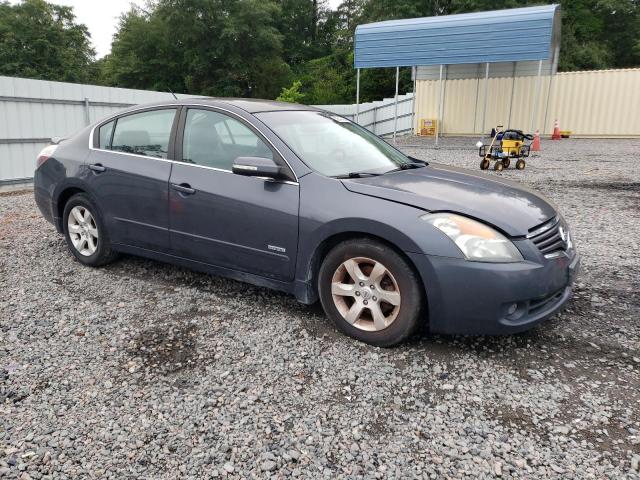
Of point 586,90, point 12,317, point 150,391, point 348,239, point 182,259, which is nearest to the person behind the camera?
point 150,391

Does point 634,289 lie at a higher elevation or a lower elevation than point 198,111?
lower

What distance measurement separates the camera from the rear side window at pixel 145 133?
4.29m

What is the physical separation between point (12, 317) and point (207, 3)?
38.6 m

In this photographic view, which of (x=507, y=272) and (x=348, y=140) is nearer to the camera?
(x=507, y=272)

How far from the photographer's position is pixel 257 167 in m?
3.53

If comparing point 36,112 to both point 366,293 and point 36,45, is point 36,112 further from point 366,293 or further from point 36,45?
point 36,45

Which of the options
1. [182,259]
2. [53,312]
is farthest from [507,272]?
[53,312]

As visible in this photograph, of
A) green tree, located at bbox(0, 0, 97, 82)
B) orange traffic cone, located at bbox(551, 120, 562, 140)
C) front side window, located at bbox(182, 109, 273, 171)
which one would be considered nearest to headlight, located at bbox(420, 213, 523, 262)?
front side window, located at bbox(182, 109, 273, 171)

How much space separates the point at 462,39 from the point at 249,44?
24673mm

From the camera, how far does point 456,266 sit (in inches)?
118

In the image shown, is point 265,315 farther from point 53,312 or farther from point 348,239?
point 53,312

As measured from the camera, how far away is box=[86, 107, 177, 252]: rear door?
419cm

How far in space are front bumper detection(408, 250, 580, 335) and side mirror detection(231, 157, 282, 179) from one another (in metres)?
1.12

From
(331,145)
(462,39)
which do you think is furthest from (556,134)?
(331,145)
